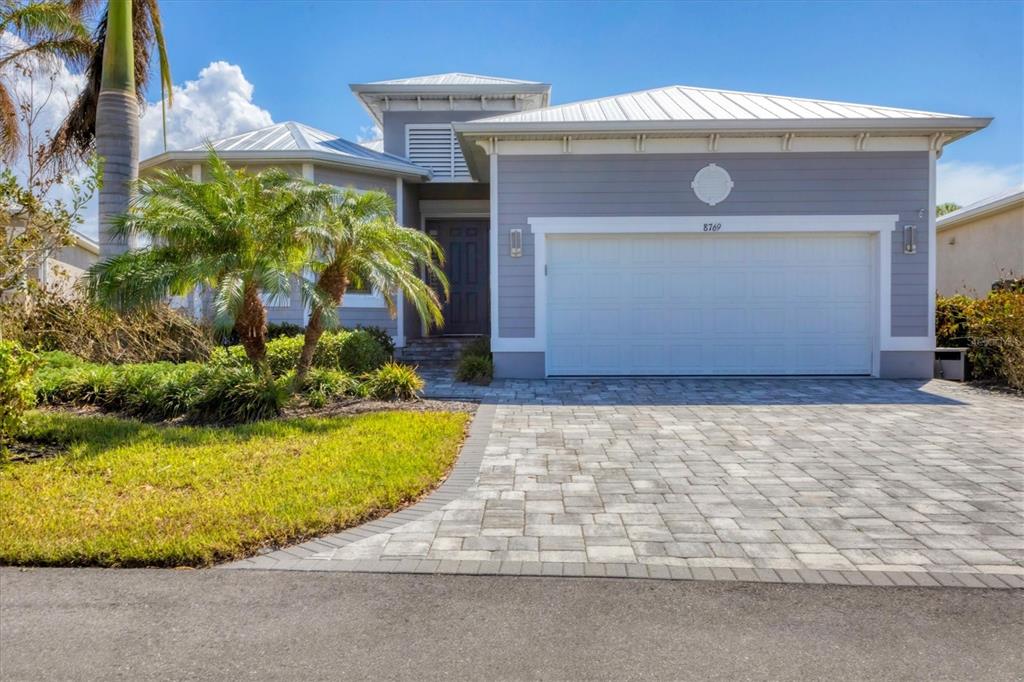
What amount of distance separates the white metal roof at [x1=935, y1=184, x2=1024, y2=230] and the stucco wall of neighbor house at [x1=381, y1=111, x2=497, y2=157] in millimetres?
10708

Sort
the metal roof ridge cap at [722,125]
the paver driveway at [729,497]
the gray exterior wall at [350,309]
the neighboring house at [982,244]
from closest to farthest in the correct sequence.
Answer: the paver driveway at [729,497] < the metal roof ridge cap at [722,125] < the gray exterior wall at [350,309] < the neighboring house at [982,244]

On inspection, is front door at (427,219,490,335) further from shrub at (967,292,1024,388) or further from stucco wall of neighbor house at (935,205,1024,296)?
stucco wall of neighbor house at (935,205,1024,296)

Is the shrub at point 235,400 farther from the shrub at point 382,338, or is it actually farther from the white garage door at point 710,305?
the white garage door at point 710,305

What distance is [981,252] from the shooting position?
1593 cm

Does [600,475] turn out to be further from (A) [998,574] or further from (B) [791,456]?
(A) [998,574]

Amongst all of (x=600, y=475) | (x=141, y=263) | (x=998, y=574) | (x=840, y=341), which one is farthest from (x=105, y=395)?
(x=840, y=341)

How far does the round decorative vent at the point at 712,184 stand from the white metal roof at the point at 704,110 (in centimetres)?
83

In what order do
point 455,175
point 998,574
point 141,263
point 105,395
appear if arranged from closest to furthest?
point 998,574
point 141,263
point 105,395
point 455,175

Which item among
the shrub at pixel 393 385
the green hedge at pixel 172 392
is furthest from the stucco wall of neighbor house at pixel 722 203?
the green hedge at pixel 172 392

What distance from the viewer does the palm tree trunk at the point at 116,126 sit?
973 centimetres

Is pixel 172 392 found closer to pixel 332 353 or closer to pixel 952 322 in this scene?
pixel 332 353

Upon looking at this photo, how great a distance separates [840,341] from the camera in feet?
36.0

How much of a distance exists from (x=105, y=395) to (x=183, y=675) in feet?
21.4

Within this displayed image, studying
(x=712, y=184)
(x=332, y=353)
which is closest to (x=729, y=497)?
(x=332, y=353)
